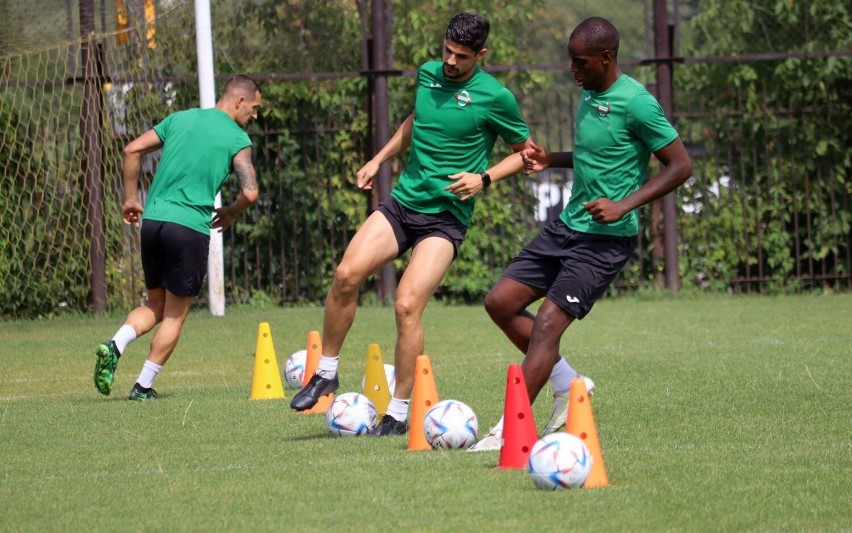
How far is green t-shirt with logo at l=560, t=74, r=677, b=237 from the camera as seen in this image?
679cm

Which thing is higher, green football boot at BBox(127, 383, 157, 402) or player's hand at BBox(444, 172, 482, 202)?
player's hand at BBox(444, 172, 482, 202)

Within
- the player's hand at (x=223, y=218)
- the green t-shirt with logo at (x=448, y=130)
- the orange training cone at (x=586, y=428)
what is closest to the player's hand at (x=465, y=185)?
the green t-shirt with logo at (x=448, y=130)

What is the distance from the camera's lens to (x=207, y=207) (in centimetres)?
959

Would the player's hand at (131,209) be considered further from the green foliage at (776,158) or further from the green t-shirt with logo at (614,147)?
the green foliage at (776,158)

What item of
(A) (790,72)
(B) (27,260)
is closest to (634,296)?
(A) (790,72)

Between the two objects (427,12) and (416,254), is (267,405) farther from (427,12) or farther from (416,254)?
(427,12)

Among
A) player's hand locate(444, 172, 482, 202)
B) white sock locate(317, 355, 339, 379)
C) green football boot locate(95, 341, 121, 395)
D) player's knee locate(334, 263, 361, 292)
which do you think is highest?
player's hand locate(444, 172, 482, 202)

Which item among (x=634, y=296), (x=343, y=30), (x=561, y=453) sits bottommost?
(x=634, y=296)

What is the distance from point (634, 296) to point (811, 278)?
2145mm

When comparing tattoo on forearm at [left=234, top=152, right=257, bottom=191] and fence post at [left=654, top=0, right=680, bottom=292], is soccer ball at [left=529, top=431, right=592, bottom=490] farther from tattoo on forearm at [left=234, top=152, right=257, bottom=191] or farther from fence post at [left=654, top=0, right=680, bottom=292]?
fence post at [left=654, top=0, right=680, bottom=292]

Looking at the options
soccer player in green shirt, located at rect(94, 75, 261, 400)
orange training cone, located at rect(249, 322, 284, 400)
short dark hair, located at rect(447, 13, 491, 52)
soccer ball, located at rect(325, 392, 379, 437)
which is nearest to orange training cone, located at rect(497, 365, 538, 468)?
soccer ball, located at rect(325, 392, 379, 437)

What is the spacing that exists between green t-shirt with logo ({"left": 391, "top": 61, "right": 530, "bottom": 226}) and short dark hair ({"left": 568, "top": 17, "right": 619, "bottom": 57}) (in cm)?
105

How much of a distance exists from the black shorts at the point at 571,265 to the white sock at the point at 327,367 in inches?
49.2

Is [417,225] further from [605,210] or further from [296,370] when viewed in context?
[296,370]
